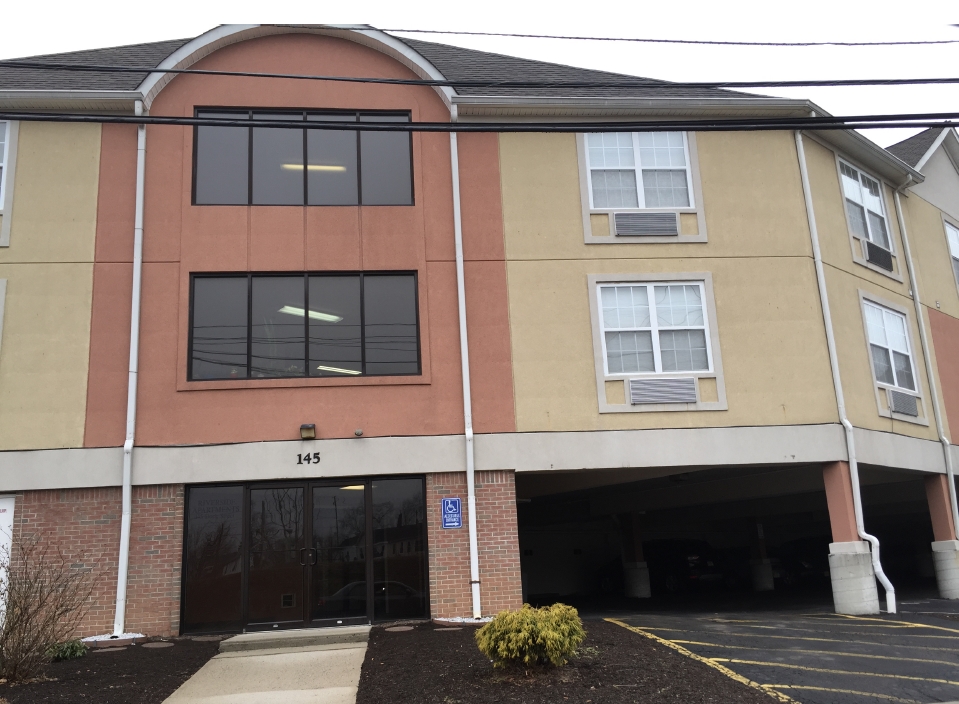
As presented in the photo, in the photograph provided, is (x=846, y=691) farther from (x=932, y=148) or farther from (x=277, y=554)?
(x=932, y=148)

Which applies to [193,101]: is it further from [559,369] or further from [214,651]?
[214,651]

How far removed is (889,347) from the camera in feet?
A: 56.5

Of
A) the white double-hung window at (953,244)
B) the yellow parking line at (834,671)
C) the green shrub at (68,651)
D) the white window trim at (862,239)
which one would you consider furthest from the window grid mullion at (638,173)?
the green shrub at (68,651)

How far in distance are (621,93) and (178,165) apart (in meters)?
7.84

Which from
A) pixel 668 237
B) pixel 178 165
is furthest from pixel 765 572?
pixel 178 165

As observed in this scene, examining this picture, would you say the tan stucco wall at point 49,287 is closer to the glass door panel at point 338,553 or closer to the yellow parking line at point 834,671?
the glass door panel at point 338,553

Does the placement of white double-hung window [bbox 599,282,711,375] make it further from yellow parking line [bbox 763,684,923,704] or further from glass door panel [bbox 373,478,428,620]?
yellow parking line [bbox 763,684,923,704]

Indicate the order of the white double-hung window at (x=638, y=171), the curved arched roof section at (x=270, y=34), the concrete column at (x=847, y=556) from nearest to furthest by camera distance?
the concrete column at (x=847, y=556) < the curved arched roof section at (x=270, y=34) < the white double-hung window at (x=638, y=171)

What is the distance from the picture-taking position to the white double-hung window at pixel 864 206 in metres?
17.4

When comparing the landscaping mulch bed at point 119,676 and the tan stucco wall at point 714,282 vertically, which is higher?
the tan stucco wall at point 714,282

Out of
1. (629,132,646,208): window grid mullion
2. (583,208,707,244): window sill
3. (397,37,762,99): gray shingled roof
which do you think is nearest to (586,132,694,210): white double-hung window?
(629,132,646,208): window grid mullion

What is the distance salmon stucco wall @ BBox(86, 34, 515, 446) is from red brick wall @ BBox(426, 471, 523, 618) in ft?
2.97

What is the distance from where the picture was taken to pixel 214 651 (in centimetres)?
1210

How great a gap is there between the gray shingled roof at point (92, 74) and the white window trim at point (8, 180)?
2.45 feet
